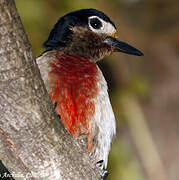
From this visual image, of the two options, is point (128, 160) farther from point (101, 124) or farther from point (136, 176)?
point (101, 124)

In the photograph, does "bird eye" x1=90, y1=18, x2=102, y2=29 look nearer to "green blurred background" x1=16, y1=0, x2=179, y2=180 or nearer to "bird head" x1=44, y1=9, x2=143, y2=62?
"bird head" x1=44, y1=9, x2=143, y2=62

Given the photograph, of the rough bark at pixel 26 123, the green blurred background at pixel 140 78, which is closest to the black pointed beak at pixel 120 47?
the rough bark at pixel 26 123

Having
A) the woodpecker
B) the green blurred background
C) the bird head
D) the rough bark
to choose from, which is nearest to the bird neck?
the woodpecker

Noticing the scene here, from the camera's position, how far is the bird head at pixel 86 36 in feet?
10.5

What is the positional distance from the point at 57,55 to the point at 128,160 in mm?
2112

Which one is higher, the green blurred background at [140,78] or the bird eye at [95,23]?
the bird eye at [95,23]

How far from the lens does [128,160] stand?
4707mm

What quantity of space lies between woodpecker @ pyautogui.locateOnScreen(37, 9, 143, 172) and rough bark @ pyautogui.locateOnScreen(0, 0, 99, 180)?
0.33 metres

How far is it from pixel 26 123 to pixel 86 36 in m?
1.38

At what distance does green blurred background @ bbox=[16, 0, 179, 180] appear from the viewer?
4.74 meters

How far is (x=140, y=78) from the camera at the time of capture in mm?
5902

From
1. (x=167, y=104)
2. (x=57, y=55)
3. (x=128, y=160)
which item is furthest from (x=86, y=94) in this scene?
(x=167, y=104)

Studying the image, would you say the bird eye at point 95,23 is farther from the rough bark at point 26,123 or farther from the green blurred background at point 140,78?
the green blurred background at point 140,78

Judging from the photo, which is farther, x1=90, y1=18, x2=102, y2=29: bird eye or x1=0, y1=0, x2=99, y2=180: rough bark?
x1=90, y1=18, x2=102, y2=29: bird eye
